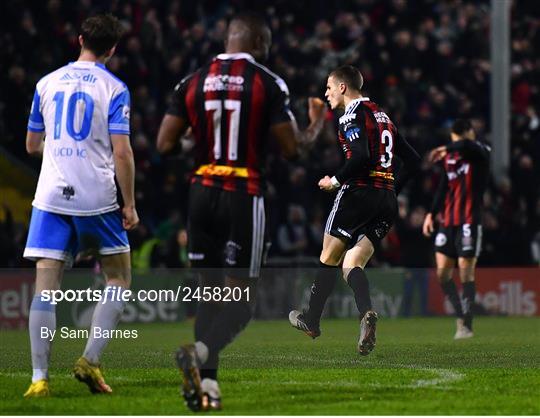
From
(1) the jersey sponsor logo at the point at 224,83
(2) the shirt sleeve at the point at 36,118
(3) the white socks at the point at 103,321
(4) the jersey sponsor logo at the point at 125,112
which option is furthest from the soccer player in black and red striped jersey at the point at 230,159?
(2) the shirt sleeve at the point at 36,118

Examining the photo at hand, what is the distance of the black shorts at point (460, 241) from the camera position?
571 inches

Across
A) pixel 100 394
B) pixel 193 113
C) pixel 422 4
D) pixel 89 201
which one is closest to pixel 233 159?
pixel 193 113

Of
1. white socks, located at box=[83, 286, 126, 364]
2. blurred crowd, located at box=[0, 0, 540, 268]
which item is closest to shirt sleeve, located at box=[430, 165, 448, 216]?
blurred crowd, located at box=[0, 0, 540, 268]

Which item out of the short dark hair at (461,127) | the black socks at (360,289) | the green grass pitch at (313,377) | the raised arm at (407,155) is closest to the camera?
the green grass pitch at (313,377)

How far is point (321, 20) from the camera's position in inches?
915

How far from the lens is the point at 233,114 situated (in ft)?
23.3

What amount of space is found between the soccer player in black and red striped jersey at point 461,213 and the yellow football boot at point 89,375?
6992 mm

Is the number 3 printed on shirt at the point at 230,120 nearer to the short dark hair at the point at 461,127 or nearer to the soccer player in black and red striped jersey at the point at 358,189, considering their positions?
the soccer player in black and red striped jersey at the point at 358,189

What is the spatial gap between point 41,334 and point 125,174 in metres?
1.07

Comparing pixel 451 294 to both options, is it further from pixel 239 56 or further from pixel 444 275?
pixel 239 56

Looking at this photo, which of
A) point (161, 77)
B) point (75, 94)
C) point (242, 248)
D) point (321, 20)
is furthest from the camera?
point (321, 20)

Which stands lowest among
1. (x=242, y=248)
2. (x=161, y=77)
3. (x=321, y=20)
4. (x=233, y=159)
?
(x=242, y=248)

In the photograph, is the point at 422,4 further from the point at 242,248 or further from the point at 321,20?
the point at 242,248

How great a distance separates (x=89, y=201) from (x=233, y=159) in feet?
3.69
